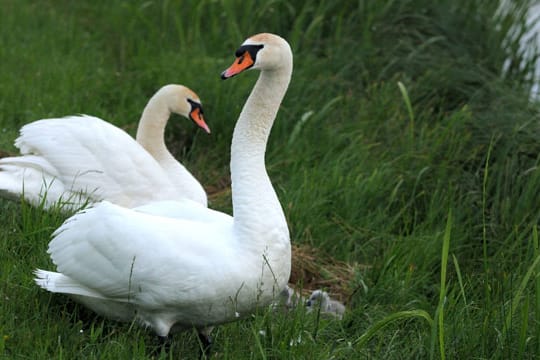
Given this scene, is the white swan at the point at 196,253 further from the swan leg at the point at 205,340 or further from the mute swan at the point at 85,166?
the mute swan at the point at 85,166

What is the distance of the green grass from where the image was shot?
13.1ft

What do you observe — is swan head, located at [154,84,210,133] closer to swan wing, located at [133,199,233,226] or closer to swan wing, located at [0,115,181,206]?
swan wing, located at [0,115,181,206]

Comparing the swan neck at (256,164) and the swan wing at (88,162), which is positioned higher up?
the swan neck at (256,164)

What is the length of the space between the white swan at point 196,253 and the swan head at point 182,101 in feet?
7.55

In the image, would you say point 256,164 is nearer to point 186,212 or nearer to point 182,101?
point 186,212

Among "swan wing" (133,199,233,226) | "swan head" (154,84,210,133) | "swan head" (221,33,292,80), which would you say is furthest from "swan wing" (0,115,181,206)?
"swan head" (221,33,292,80)

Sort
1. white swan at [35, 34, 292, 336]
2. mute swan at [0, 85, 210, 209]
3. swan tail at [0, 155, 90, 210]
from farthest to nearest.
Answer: mute swan at [0, 85, 210, 209], swan tail at [0, 155, 90, 210], white swan at [35, 34, 292, 336]

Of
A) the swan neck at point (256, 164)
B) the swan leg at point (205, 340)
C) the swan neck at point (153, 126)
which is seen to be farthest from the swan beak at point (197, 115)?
the swan leg at point (205, 340)

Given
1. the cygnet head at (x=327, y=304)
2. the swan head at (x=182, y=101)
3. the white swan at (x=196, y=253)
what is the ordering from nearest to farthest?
the white swan at (x=196, y=253) < the cygnet head at (x=327, y=304) < the swan head at (x=182, y=101)

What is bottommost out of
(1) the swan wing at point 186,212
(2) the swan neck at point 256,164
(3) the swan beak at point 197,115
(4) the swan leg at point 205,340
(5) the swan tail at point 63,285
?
(4) the swan leg at point 205,340

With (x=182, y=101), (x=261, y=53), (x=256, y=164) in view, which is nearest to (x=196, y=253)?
(x=256, y=164)

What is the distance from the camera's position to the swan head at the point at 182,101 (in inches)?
250

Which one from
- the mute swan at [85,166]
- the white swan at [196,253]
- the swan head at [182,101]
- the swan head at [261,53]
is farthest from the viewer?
the swan head at [182,101]

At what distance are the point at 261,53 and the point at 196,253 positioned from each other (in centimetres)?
90
